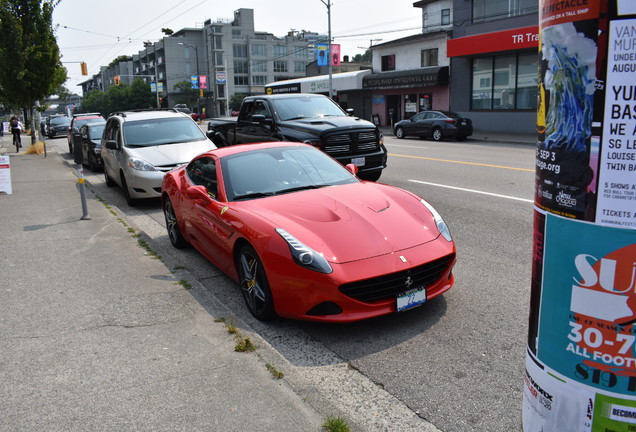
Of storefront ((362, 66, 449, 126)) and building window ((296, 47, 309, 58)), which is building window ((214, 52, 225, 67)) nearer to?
building window ((296, 47, 309, 58))

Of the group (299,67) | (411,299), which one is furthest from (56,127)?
(299,67)

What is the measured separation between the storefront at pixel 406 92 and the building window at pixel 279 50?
75079 millimetres

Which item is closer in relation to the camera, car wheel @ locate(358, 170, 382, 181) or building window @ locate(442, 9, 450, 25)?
car wheel @ locate(358, 170, 382, 181)

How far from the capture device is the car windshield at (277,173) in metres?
5.68

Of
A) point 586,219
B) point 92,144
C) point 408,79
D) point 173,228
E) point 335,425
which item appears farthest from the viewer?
point 408,79

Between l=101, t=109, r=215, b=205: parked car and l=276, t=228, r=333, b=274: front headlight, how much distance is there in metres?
6.70

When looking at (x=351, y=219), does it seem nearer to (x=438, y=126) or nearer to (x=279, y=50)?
(x=438, y=126)

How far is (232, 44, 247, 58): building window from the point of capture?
106 meters

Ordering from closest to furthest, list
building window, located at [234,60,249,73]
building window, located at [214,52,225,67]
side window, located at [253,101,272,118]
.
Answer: side window, located at [253,101,272,118] < building window, located at [214,52,225,67] < building window, located at [234,60,249,73]

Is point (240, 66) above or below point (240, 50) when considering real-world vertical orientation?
below

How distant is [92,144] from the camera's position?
1703cm

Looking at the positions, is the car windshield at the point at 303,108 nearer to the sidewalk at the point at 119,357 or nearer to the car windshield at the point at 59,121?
the sidewalk at the point at 119,357

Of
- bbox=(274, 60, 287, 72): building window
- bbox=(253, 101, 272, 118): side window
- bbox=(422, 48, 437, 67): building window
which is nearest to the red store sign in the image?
bbox=(422, 48, 437, 67): building window

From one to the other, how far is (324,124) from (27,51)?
1984 centimetres
